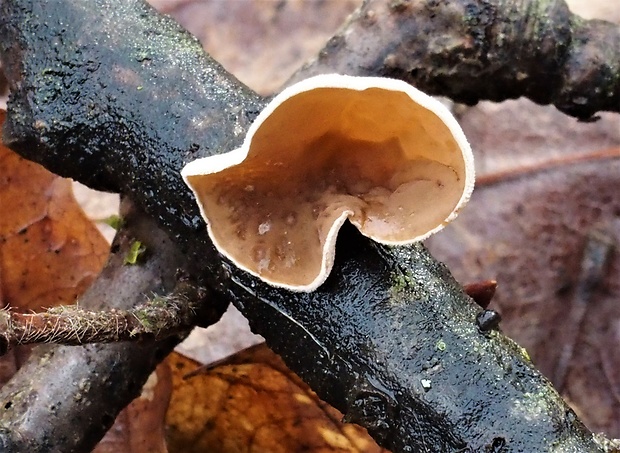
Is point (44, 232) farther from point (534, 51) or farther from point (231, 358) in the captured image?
point (534, 51)

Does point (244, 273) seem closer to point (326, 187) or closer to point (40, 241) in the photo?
point (326, 187)

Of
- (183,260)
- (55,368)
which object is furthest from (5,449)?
(183,260)

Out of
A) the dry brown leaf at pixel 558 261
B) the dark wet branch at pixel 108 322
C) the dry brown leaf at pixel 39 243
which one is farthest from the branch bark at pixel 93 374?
the dry brown leaf at pixel 558 261

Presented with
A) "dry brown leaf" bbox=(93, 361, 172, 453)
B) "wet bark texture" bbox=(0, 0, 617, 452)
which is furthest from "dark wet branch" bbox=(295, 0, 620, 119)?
"dry brown leaf" bbox=(93, 361, 172, 453)

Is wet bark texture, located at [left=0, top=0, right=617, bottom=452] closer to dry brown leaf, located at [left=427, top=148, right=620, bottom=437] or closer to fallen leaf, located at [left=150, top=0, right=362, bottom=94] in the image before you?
dry brown leaf, located at [left=427, top=148, right=620, bottom=437]

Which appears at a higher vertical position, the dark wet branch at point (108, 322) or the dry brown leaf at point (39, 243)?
the dark wet branch at point (108, 322)

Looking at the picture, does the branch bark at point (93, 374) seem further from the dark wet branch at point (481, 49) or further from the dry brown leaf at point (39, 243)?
the dark wet branch at point (481, 49)
